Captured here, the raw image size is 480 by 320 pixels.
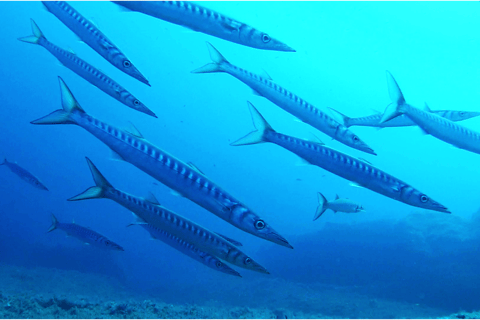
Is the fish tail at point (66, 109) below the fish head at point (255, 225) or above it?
above

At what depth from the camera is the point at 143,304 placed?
7.54 metres

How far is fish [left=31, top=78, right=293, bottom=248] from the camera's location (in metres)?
3.65

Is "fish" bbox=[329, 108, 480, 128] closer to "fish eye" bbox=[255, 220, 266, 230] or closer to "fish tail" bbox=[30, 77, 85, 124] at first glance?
"fish eye" bbox=[255, 220, 266, 230]

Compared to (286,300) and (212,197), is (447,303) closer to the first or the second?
(286,300)

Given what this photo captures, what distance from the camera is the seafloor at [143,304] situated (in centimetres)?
687

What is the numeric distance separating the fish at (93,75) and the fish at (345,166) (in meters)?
1.81

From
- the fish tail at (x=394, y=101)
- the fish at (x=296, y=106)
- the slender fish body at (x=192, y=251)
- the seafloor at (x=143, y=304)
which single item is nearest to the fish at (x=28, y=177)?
the seafloor at (x=143, y=304)

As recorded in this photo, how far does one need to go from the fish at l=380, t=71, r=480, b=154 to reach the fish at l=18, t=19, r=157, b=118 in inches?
160

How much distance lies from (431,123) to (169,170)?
15.6ft

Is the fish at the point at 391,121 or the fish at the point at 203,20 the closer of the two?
the fish at the point at 203,20

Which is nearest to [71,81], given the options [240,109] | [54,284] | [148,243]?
[240,109]

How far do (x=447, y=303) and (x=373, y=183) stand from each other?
36.7 ft

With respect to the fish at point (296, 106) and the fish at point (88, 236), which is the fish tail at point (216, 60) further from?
the fish at point (88, 236)

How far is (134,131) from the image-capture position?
14.1 feet
